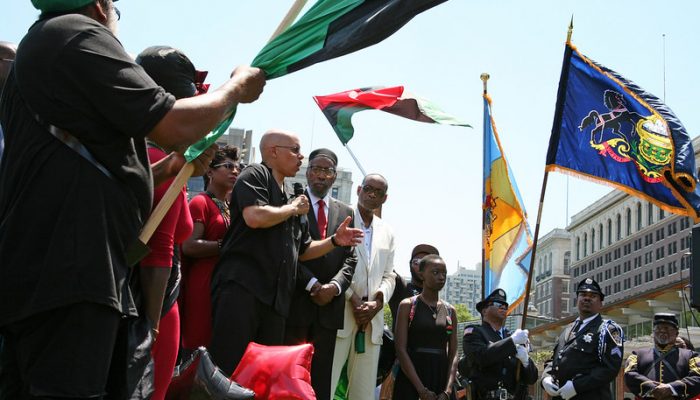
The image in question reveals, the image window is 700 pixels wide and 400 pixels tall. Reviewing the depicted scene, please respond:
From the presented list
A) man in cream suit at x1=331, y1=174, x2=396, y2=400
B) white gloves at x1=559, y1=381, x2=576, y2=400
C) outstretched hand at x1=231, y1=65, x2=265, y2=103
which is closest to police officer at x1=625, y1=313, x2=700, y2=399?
white gloves at x1=559, y1=381, x2=576, y2=400

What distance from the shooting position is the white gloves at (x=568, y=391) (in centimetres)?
964

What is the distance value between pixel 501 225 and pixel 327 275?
13.9 feet

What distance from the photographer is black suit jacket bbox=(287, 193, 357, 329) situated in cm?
671

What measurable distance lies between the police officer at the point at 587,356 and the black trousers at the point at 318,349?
3.90m

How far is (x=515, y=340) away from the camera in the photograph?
9211 millimetres

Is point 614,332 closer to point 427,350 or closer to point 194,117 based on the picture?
point 427,350

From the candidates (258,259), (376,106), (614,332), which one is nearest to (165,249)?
(258,259)

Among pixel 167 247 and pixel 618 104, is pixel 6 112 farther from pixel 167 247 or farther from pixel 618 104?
pixel 618 104

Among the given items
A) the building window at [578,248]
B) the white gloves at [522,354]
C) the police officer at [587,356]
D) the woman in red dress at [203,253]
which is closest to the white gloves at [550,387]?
the police officer at [587,356]

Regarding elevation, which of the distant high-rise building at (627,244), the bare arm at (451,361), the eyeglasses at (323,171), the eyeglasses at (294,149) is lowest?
the bare arm at (451,361)

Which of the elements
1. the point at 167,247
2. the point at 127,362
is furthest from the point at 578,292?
the point at 127,362

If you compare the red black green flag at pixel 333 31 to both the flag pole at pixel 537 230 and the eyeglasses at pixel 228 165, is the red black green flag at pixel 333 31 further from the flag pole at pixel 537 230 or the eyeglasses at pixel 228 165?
the flag pole at pixel 537 230

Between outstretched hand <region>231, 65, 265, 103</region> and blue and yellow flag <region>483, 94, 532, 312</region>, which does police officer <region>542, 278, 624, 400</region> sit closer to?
blue and yellow flag <region>483, 94, 532, 312</region>

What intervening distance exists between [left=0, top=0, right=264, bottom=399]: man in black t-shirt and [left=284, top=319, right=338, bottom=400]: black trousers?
388 centimetres
